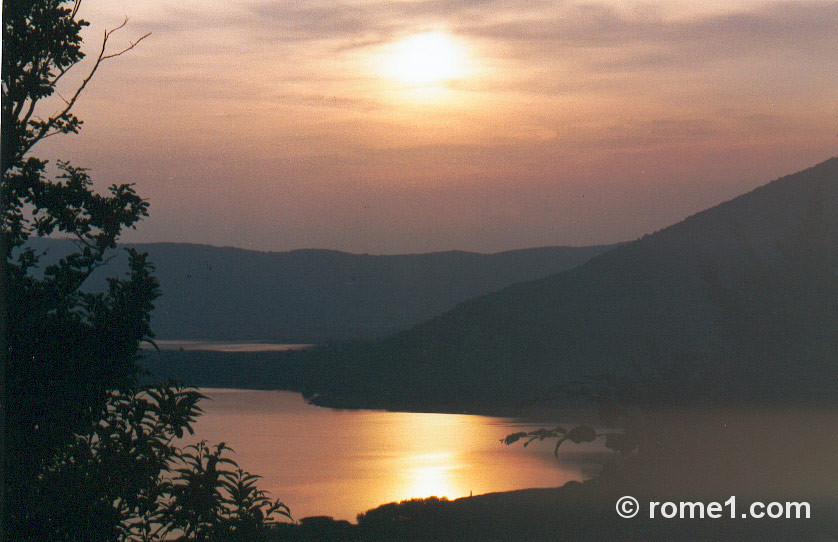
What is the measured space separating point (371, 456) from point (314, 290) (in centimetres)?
12439

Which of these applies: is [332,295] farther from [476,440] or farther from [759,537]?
[759,537]

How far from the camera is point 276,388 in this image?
10094cm

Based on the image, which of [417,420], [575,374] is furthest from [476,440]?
[575,374]

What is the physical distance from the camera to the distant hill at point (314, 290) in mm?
155125

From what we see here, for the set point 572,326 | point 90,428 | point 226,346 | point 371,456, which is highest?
point 226,346

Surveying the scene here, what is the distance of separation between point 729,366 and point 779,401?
1.65 metres

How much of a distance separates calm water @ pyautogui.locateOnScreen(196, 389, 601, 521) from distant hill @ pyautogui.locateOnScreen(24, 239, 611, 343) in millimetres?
68287

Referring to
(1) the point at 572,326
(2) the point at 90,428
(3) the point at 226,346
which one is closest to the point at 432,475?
(2) the point at 90,428

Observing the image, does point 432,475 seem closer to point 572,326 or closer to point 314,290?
point 572,326

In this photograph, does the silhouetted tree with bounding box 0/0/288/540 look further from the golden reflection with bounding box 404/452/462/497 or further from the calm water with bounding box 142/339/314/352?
the calm water with bounding box 142/339/314/352

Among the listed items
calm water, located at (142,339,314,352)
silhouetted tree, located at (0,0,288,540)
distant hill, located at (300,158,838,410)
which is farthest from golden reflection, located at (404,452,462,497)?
calm water, located at (142,339,314,352)

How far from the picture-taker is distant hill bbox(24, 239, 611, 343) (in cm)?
15512

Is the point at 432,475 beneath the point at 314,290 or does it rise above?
beneath

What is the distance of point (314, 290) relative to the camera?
6978 inches
